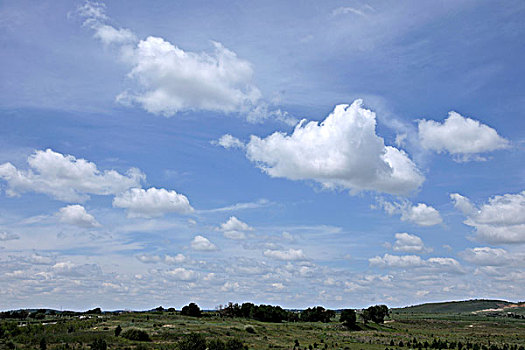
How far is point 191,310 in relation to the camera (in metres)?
128

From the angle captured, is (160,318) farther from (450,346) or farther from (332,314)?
(332,314)

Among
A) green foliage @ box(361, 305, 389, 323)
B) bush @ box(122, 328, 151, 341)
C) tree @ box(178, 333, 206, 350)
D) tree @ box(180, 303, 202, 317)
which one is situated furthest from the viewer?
green foliage @ box(361, 305, 389, 323)

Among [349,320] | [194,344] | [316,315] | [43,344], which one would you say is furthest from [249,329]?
[316,315]

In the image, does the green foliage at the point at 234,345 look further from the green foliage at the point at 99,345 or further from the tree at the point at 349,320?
the tree at the point at 349,320

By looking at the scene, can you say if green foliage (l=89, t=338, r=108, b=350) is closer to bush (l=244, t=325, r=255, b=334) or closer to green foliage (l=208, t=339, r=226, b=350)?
green foliage (l=208, t=339, r=226, b=350)

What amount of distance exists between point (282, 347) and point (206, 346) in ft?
43.7

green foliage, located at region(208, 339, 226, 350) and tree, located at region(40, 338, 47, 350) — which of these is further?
green foliage, located at region(208, 339, 226, 350)

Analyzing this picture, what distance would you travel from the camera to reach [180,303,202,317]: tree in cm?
12759

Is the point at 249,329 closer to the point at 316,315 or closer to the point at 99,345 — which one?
the point at 99,345

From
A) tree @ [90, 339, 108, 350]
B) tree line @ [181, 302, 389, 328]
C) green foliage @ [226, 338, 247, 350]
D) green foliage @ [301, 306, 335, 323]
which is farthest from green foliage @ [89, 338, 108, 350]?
green foliage @ [301, 306, 335, 323]

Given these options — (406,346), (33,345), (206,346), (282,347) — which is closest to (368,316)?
(406,346)

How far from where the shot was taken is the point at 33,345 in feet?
194

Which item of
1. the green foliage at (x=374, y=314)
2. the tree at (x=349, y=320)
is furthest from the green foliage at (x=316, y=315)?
the tree at (x=349, y=320)

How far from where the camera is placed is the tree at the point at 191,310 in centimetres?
12759
